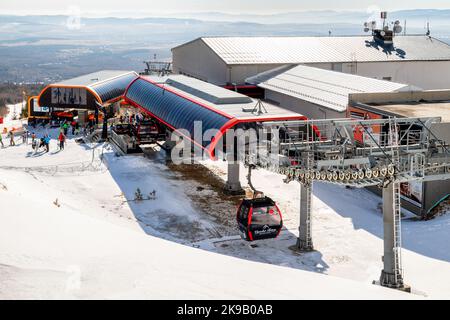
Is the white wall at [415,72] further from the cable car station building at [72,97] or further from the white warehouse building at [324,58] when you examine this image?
the cable car station building at [72,97]

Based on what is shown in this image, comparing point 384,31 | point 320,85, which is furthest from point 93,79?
point 384,31

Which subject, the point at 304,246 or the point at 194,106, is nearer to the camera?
the point at 304,246

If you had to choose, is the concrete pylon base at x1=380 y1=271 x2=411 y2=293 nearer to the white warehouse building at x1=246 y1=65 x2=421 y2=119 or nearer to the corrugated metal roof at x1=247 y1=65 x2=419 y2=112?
the white warehouse building at x1=246 y1=65 x2=421 y2=119

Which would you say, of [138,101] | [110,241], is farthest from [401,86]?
[110,241]

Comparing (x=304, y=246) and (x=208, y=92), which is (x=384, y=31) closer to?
(x=208, y=92)

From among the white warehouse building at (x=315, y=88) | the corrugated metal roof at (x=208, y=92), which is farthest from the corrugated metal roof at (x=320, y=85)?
the corrugated metal roof at (x=208, y=92)
